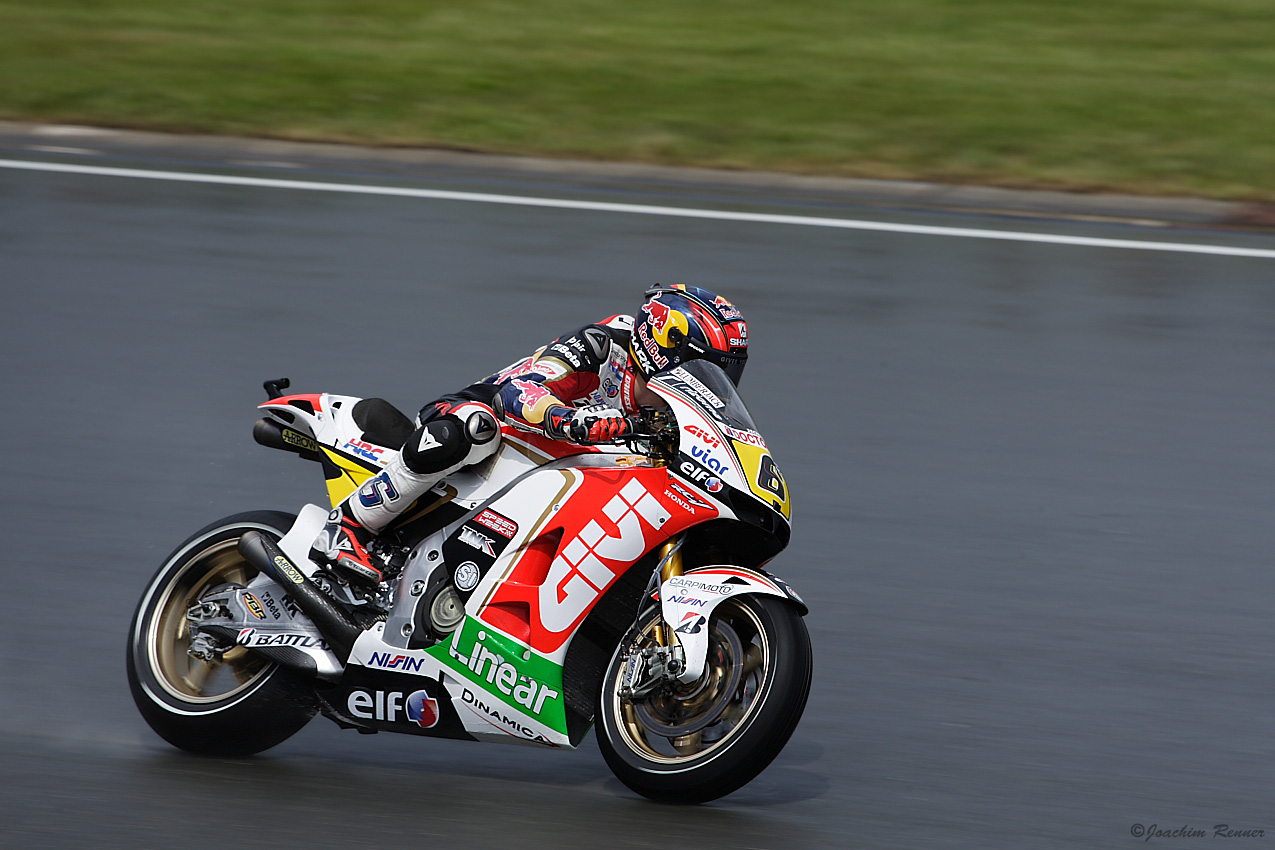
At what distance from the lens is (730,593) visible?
4344 mm

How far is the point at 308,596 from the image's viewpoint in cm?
479

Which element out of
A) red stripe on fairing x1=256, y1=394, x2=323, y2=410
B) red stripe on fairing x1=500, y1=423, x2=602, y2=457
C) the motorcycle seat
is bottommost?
the motorcycle seat

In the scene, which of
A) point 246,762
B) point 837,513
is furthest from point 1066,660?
point 246,762

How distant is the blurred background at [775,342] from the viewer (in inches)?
189

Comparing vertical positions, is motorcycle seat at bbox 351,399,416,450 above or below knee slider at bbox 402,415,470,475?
below

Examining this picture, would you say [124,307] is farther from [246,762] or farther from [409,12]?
[409,12]

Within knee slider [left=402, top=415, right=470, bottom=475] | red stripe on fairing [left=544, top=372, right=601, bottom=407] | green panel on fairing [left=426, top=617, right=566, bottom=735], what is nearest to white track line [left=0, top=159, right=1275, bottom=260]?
red stripe on fairing [left=544, top=372, right=601, bottom=407]

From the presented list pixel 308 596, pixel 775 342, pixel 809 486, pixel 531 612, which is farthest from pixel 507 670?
pixel 775 342

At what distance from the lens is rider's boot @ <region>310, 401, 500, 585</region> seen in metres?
4.68

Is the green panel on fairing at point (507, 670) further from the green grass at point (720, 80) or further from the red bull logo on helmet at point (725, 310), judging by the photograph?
A: the green grass at point (720, 80)

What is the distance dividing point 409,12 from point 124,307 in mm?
6987

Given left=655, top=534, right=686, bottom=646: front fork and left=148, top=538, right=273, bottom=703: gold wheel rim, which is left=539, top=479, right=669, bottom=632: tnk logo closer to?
left=655, top=534, right=686, bottom=646: front fork

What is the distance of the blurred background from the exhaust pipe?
41 centimetres

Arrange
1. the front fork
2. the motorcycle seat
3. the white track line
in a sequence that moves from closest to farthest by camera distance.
A: 1. the front fork
2. the motorcycle seat
3. the white track line
